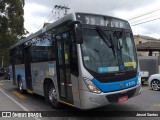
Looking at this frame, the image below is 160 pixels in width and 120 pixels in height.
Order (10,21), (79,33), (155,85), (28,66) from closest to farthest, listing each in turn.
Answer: (79,33) → (28,66) → (155,85) → (10,21)

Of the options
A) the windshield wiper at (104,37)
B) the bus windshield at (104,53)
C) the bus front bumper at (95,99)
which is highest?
the windshield wiper at (104,37)

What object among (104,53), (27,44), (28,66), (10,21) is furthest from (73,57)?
(10,21)

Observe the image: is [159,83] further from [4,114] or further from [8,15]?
[8,15]

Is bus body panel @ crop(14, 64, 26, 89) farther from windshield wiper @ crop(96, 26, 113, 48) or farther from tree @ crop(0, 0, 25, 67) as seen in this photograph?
tree @ crop(0, 0, 25, 67)

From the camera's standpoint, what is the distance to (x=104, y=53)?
24.5 feet

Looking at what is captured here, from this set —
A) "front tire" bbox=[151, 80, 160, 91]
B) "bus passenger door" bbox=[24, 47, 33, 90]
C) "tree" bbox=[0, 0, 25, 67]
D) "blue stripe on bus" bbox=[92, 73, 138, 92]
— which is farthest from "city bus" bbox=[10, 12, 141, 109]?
"tree" bbox=[0, 0, 25, 67]

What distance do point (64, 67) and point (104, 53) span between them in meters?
1.39

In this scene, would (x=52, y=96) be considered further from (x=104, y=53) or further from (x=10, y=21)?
(x=10, y=21)

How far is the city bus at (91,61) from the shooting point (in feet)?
23.3

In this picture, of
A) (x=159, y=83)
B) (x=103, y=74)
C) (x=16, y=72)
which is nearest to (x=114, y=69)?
(x=103, y=74)

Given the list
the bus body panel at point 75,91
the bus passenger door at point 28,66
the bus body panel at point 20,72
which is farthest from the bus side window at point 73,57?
the bus body panel at point 20,72

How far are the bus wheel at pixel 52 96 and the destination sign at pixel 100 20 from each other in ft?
9.35

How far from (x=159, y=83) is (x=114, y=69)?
24.3 feet

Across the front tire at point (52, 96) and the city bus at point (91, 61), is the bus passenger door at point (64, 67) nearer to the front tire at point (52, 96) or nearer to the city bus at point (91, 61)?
the city bus at point (91, 61)
